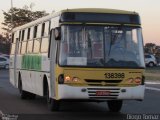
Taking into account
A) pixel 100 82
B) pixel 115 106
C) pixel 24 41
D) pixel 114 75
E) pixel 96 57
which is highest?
pixel 24 41

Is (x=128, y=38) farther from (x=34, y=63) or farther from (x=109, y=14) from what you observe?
(x=34, y=63)

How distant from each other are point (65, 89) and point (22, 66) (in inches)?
280

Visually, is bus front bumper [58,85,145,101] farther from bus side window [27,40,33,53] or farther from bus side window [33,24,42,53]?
bus side window [27,40,33,53]

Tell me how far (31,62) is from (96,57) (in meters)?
5.00

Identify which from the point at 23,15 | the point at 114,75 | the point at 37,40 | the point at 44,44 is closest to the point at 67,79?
the point at 114,75

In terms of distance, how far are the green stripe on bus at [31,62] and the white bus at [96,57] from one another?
207 cm

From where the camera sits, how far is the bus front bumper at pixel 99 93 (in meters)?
15.4

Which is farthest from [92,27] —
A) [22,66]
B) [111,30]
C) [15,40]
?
[15,40]

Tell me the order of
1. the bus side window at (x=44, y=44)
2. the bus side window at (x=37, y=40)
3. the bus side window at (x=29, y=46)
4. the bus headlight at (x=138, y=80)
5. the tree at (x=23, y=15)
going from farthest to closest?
the tree at (x=23, y=15)
the bus side window at (x=29, y=46)
the bus side window at (x=37, y=40)
the bus side window at (x=44, y=44)
the bus headlight at (x=138, y=80)

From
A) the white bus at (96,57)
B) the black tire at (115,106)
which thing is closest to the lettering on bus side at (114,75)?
the white bus at (96,57)

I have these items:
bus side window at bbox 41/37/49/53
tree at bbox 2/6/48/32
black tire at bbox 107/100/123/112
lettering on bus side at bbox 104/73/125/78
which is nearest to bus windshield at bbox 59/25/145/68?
lettering on bus side at bbox 104/73/125/78

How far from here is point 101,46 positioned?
15.8m

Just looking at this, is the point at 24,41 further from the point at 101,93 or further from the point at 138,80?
the point at 138,80

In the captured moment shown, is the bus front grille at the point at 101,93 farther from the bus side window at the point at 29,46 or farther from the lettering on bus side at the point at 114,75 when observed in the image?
the bus side window at the point at 29,46
